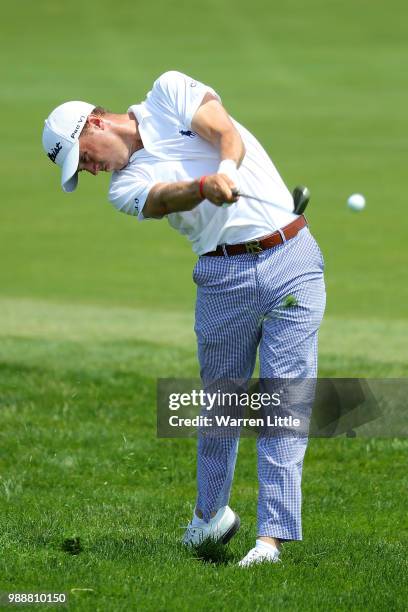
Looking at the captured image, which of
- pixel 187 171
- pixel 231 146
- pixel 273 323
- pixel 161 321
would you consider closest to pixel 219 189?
pixel 231 146

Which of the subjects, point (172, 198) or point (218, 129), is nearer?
point (172, 198)

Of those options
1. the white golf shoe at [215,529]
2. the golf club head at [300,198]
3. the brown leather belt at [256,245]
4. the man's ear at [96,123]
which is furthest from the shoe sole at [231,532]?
the man's ear at [96,123]

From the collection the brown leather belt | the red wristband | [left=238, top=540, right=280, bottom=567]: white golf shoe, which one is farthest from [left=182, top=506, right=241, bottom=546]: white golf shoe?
the red wristband

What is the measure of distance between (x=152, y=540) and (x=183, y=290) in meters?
11.3

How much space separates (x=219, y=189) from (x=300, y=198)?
59 centimetres

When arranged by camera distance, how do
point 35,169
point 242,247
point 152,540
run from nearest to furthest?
point 242,247, point 152,540, point 35,169

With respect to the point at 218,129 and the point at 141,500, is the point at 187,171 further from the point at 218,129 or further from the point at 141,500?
the point at 141,500

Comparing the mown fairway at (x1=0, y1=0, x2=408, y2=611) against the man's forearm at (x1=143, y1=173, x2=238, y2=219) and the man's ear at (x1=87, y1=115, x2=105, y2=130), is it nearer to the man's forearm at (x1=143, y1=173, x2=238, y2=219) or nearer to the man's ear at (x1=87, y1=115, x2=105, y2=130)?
the man's forearm at (x1=143, y1=173, x2=238, y2=219)

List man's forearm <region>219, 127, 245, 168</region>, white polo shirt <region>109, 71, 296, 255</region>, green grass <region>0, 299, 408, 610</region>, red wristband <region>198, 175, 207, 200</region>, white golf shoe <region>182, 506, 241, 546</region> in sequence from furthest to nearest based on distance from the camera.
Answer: white golf shoe <region>182, 506, 241, 546</region> < white polo shirt <region>109, 71, 296, 255</region> < man's forearm <region>219, 127, 245, 168</region> < red wristband <region>198, 175, 207, 200</region> < green grass <region>0, 299, 408, 610</region>

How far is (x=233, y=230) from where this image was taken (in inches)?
210

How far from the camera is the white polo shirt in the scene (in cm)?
529

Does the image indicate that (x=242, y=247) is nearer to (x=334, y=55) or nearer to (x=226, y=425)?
(x=226, y=425)

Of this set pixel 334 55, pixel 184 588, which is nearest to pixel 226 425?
pixel 184 588

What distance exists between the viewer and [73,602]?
4562 mm
